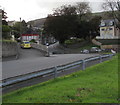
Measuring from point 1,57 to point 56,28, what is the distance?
43133 mm

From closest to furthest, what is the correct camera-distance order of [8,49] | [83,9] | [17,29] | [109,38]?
[8,49] → [109,38] → [83,9] → [17,29]

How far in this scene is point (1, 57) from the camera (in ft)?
86.4

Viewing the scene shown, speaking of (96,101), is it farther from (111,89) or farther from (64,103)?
(111,89)

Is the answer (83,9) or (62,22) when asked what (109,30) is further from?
(62,22)

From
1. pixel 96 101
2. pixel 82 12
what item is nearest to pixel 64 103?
pixel 96 101

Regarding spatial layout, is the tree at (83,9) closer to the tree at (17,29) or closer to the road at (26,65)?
the tree at (17,29)

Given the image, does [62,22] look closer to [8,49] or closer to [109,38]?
[109,38]

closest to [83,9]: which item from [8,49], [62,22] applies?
[62,22]

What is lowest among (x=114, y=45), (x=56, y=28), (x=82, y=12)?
(x=114, y=45)

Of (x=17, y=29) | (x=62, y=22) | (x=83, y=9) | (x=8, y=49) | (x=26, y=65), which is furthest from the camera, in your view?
(x=17, y=29)

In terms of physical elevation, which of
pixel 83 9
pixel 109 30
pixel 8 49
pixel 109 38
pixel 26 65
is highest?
pixel 83 9

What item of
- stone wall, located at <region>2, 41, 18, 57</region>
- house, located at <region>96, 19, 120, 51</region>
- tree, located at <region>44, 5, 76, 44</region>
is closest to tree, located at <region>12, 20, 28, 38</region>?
tree, located at <region>44, 5, 76, 44</region>

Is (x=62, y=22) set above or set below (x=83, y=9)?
below

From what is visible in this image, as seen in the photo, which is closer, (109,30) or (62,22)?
(62,22)
